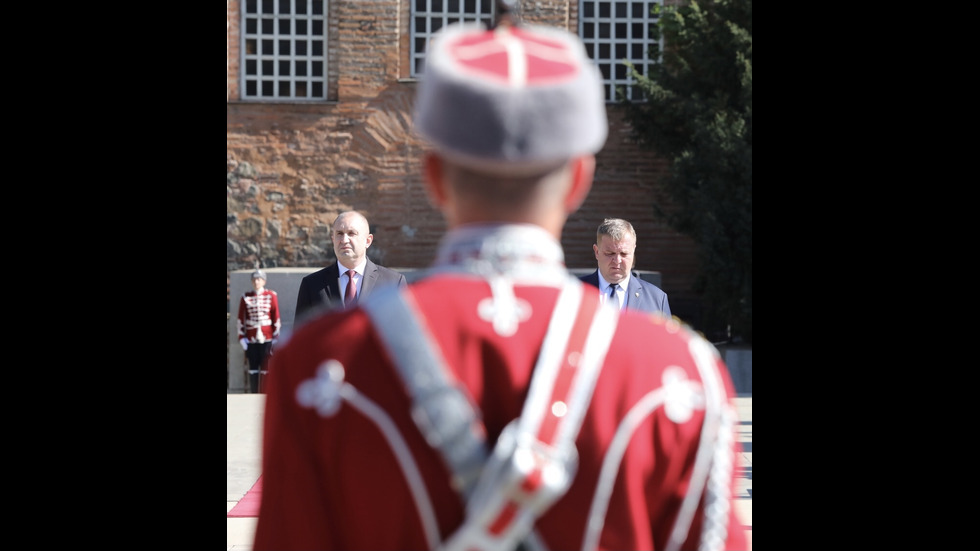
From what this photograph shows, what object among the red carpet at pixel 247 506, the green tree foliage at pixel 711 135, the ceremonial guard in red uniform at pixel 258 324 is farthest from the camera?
the green tree foliage at pixel 711 135

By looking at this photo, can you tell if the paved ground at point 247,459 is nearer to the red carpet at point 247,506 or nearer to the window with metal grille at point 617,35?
the red carpet at point 247,506

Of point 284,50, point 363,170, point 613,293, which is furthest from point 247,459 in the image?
point 284,50

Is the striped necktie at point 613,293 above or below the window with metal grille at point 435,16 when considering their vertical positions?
below

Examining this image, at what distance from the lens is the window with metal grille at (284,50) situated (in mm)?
16047

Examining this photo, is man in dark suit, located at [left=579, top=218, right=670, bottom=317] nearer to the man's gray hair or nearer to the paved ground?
the man's gray hair

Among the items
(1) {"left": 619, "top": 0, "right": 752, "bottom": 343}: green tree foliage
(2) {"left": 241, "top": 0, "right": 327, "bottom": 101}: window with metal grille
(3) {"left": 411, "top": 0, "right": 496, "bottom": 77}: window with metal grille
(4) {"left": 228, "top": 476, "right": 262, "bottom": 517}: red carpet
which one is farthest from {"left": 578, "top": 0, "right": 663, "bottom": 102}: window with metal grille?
(4) {"left": 228, "top": 476, "right": 262, "bottom": 517}: red carpet

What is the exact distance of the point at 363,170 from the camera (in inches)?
636

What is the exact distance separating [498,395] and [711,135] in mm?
12457

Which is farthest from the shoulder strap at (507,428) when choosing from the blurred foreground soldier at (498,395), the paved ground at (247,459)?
the paved ground at (247,459)

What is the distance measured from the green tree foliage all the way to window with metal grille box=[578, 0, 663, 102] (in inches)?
38.3

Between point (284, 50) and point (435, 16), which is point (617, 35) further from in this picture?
point (284, 50)

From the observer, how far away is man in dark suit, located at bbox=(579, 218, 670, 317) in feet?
18.9

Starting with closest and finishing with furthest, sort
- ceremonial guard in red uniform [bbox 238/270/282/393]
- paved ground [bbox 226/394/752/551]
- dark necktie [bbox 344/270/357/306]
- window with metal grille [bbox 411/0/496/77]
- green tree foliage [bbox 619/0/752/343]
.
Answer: paved ground [bbox 226/394/752/551] < dark necktie [bbox 344/270/357/306] < ceremonial guard in red uniform [bbox 238/270/282/393] < green tree foliage [bbox 619/0/752/343] < window with metal grille [bbox 411/0/496/77]

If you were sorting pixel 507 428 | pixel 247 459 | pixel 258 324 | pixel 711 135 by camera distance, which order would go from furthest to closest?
1. pixel 711 135
2. pixel 258 324
3. pixel 247 459
4. pixel 507 428
